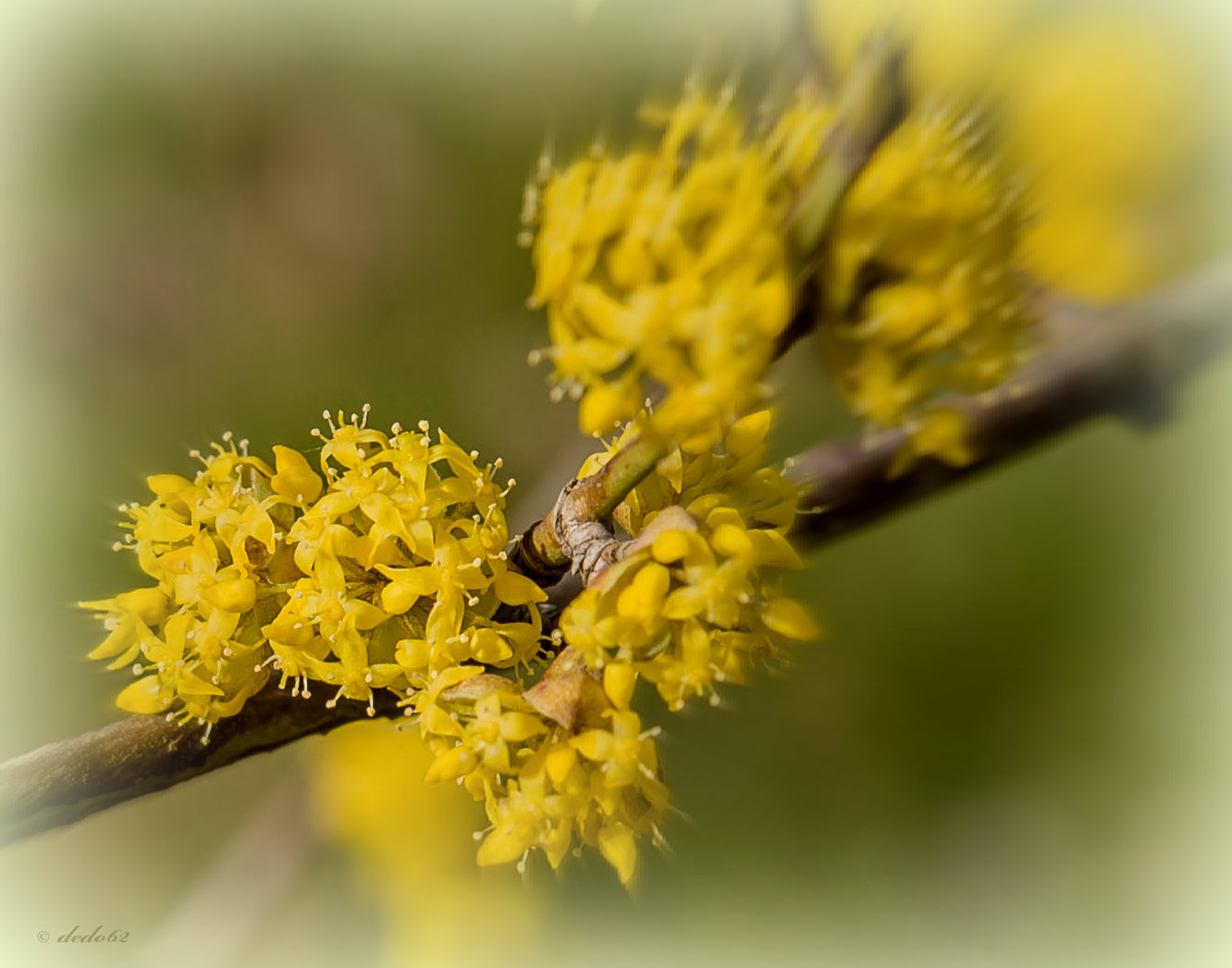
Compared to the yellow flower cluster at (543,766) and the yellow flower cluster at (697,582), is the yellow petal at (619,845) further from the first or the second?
the yellow flower cluster at (697,582)

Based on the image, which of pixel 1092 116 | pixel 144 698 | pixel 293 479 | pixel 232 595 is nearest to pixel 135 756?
pixel 144 698

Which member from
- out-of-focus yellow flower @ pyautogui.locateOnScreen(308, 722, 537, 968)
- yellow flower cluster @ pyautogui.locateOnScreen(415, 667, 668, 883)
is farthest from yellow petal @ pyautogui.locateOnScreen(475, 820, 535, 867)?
out-of-focus yellow flower @ pyautogui.locateOnScreen(308, 722, 537, 968)

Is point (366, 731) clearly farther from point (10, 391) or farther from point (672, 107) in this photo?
point (672, 107)

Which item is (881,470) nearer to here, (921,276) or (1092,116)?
(921,276)

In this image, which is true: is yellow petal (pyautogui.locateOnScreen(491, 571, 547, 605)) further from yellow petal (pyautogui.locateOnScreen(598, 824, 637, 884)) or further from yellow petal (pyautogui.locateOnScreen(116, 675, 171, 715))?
yellow petal (pyautogui.locateOnScreen(116, 675, 171, 715))

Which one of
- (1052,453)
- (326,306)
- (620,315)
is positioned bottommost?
(1052,453)

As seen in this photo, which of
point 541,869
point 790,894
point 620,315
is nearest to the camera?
point 620,315

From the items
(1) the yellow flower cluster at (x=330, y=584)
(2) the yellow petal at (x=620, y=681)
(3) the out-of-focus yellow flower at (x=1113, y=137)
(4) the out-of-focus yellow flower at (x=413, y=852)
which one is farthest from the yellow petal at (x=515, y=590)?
(4) the out-of-focus yellow flower at (x=413, y=852)

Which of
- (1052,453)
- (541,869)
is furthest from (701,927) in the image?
(1052,453)
